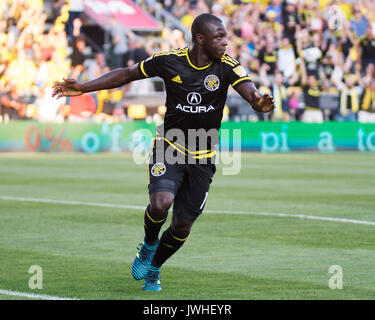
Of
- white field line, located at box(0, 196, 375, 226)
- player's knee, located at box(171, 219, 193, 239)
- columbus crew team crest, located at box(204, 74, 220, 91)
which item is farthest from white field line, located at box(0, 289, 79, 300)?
white field line, located at box(0, 196, 375, 226)

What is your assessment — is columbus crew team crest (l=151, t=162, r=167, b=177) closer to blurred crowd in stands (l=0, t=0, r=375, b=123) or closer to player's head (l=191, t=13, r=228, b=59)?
player's head (l=191, t=13, r=228, b=59)

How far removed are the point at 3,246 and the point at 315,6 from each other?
84.5 ft

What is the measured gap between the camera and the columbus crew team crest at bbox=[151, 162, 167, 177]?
800 centimetres

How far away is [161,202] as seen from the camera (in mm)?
7801

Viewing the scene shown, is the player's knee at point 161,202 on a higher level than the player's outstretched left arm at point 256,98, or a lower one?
lower

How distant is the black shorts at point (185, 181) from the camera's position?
8.00 metres

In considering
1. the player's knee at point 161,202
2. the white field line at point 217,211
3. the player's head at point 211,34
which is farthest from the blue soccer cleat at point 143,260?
the white field line at point 217,211

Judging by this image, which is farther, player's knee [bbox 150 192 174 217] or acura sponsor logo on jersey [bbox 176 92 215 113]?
acura sponsor logo on jersey [bbox 176 92 215 113]

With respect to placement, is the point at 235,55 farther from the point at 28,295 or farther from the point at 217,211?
the point at 28,295

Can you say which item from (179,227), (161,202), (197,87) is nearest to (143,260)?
(179,227)

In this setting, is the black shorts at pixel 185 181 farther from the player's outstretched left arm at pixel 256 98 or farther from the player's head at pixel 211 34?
the player's head at pixel 211 34

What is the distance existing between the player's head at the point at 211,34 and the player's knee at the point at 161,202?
1.20 meters

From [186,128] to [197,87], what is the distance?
1.18 ft
